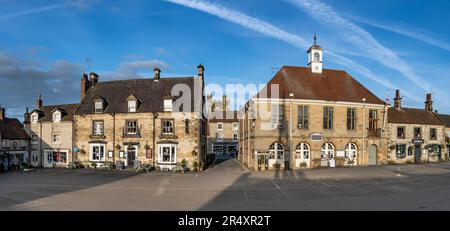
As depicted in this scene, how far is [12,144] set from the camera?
34.7m

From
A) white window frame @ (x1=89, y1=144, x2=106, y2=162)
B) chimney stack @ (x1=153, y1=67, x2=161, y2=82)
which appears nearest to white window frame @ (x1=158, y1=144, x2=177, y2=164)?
white window frame @ (x1=89, y1=144, x2=106, y2=162)

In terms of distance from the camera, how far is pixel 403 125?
38281 millimetres

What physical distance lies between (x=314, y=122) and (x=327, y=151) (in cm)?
339

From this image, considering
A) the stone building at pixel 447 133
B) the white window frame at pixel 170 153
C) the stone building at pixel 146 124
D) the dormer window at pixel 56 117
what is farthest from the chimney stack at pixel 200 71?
the stone building at pixel 447 133

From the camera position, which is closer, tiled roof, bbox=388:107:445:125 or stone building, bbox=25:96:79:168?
stone building, bbox=25:96:79:168

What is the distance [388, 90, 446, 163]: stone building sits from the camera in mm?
37406

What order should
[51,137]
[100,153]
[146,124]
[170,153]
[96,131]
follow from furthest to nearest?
1. [51,137]
2. [96,131]
3. [100,153]
4. [146,124]
5. [170,153]

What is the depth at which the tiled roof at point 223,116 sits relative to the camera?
207ft

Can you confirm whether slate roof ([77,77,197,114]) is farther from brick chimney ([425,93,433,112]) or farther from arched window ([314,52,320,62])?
brick chimney ([425,93,433,112])

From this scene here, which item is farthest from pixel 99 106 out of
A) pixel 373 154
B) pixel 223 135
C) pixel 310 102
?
pixel 223 135

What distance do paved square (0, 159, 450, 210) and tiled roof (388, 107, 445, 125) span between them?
14065 mm

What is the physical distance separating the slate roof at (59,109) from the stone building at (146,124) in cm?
216

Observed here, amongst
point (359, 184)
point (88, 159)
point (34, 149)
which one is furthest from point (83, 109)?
point (359, 184)

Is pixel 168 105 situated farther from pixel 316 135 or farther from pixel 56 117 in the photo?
pixel 316 135
